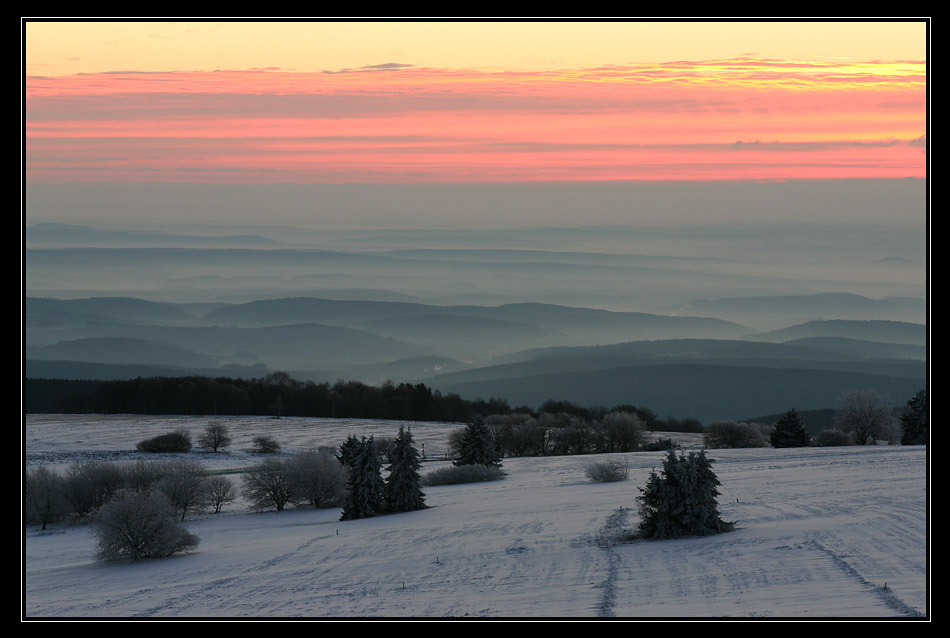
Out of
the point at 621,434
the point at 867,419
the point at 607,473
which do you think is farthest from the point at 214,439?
the point at 867,419

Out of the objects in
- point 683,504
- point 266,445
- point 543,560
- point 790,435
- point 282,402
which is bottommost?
point 543,560

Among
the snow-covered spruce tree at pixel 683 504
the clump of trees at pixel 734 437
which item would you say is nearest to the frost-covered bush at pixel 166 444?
the clump of trees at pixel 734 437

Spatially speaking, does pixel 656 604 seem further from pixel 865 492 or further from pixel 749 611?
pixel 865 492

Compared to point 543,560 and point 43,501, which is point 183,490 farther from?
point 543,560

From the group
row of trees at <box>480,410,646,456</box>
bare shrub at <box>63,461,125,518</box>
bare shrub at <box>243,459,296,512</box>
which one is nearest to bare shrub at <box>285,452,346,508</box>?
bare shrub at <box>243,459,296,512</box>

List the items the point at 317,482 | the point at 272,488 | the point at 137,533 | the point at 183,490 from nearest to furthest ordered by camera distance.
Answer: the point at 137,533, the point at 183,490, the point at 272,488, the point at 317,482
